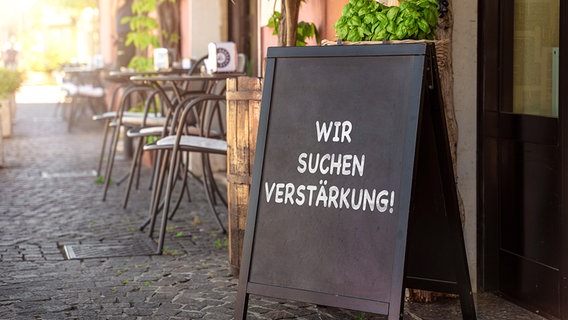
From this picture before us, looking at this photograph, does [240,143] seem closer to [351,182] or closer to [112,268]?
[112,268]

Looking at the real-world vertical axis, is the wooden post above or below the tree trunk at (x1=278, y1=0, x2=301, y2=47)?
below

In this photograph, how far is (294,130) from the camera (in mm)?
3791

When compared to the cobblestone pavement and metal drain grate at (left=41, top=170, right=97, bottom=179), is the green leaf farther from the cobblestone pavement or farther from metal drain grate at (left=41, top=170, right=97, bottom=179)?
metal drain grate at (left=41, top=170, right=97, bottom=179)

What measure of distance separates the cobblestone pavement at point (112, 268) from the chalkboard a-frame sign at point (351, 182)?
71 centimetres

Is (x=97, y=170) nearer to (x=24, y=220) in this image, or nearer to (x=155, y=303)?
(x=24, y=220)

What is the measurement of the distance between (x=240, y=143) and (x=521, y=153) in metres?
1.43

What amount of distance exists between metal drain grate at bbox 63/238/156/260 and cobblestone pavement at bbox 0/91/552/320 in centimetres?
5

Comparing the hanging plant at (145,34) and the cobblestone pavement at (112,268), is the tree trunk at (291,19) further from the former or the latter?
the hanging plant at (145,34)

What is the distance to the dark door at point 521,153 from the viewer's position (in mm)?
4297

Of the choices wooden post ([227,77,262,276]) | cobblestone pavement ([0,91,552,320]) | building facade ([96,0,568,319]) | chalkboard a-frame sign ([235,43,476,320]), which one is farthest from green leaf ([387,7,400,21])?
cobblestone pavement ([0,91,552,320])

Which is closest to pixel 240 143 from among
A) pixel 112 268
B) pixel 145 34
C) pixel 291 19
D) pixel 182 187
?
pixel 291 19

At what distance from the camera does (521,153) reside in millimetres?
4535

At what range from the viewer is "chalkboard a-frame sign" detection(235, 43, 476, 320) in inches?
137

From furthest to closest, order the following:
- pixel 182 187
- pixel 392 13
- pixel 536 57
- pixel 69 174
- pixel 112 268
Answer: pixel 69 174, pixel 182 187, pixel 112 268, pixel 536 57, pixel 392 13
